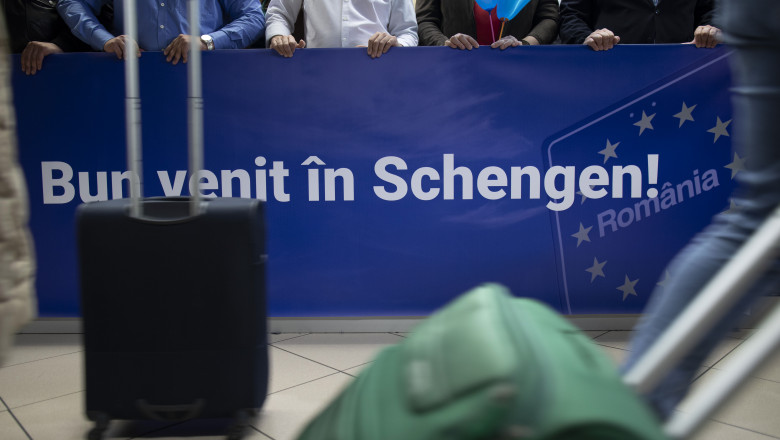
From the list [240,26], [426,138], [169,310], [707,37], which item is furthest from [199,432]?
[707,37]

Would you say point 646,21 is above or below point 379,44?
above

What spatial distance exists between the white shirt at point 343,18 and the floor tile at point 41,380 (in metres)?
1.66

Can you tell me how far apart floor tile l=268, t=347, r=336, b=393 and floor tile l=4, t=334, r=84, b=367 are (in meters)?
0.78

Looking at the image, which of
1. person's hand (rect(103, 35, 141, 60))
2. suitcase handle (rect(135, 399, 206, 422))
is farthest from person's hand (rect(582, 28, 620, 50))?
suitcase handle (rect(135, 399, 206, 422))

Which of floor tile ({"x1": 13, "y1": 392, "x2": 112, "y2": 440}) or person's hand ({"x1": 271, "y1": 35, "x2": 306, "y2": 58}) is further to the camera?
person's hand ({"x1": 271, "y1": 35, "x2": 306, "y2": 58})

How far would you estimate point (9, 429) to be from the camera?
62.1 inches

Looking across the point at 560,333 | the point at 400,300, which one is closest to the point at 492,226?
the point at 400,300

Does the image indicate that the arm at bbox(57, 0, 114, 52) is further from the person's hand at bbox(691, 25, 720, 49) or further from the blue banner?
the person's hand at bbox(691, 25, 720, 49)

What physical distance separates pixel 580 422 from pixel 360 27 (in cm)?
251

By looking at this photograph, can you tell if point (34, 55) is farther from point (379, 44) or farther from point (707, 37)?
point (707, 37)

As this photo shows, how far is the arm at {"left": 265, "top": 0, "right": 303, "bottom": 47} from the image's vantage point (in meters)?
2.69

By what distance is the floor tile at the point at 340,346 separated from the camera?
6.93 ft

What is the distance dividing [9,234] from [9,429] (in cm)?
105

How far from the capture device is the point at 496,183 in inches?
92.4
